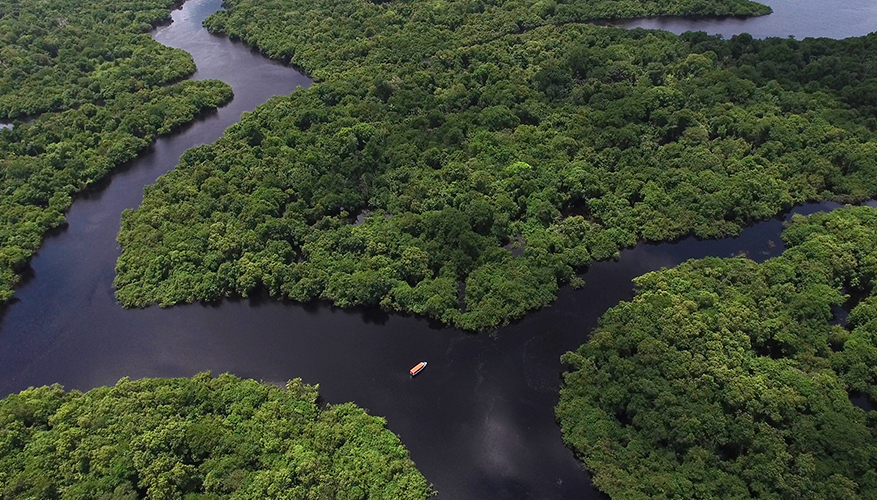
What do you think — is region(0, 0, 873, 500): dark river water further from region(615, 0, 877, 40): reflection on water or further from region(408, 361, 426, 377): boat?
region(615, 0, 877, 40): reflection on water

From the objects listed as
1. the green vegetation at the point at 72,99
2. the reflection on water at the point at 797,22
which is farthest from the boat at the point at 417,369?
the reflection on water at the point at 797,22

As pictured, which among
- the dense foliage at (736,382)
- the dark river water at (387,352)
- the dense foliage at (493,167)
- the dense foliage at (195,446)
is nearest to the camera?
the dense foliage at (195,446)

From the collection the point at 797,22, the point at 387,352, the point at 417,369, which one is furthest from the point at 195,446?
the point at 797,22

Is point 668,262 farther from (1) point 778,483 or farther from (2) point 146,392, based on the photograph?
(2) point 146,392

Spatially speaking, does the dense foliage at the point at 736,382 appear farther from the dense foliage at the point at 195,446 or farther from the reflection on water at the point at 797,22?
the reflection on water at the point at 797,22

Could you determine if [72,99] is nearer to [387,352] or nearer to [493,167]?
[493,167]
